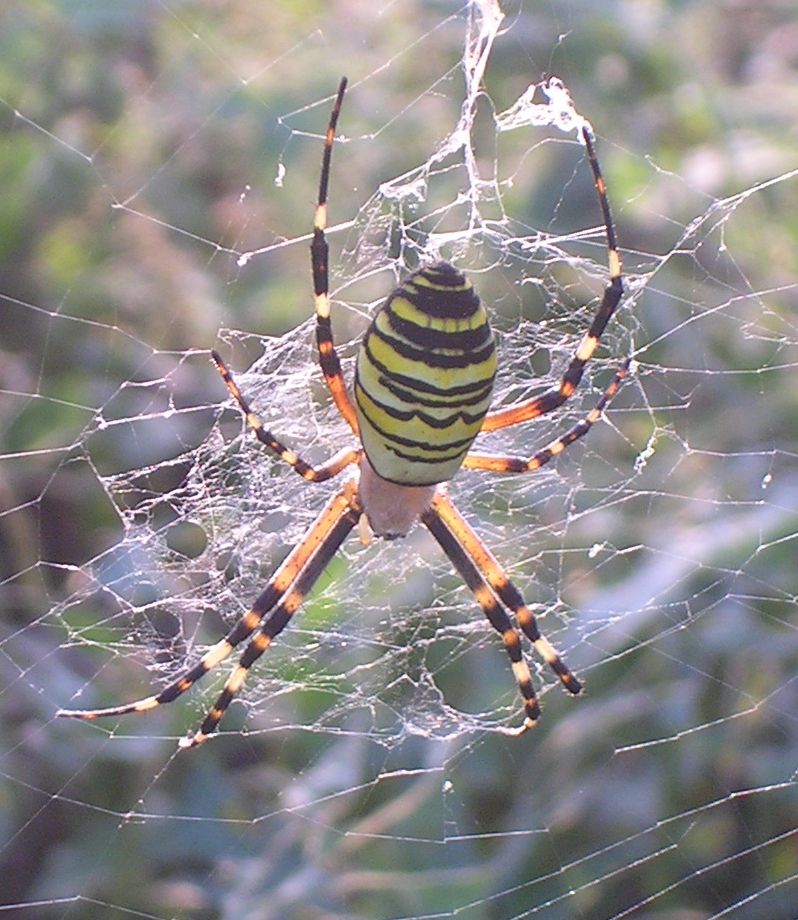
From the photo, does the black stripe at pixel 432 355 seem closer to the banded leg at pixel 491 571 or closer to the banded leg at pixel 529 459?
the banded leg at pixel 529 459

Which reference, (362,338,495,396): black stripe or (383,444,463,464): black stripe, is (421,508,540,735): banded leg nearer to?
(383,444,463,464): black stripe

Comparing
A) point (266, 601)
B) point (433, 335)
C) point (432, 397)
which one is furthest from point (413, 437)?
point (266, 601)

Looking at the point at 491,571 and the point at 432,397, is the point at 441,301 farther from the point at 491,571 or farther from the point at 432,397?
the point at 491,571

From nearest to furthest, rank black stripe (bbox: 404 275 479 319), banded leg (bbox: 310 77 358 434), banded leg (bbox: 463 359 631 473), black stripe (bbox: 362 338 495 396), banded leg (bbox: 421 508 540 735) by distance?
black stripe (bbox: 404 275 479 319) → black stripe (bbox: 362 338 495 396) → banded leg (bbox: 310 77 358 434) → banded leg (bbox: 463 359 631 473) → banded leg (bbox: 421 508 540 735)

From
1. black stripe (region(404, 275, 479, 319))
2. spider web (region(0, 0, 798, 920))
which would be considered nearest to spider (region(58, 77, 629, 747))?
black stripe (region(404, 275, 479, 319))

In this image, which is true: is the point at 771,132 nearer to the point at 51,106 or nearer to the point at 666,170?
the point at 666,170

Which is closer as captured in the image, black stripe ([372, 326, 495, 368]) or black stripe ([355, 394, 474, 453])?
black stripe ([372, 326, 495, 368])
